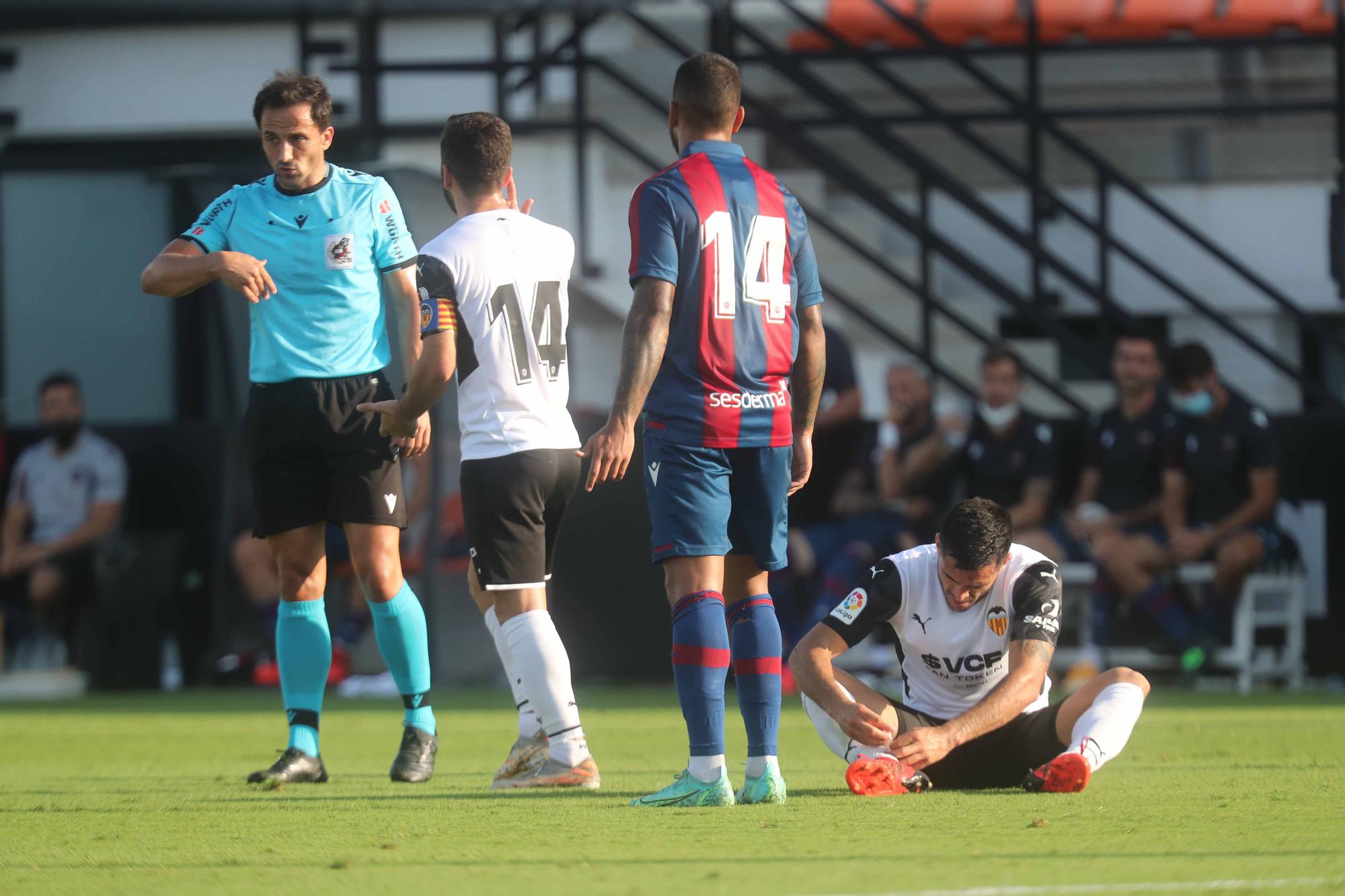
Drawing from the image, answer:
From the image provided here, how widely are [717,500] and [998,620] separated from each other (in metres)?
0.92

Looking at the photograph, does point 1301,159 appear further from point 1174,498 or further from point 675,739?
point 675,739

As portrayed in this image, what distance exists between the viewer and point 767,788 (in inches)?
177

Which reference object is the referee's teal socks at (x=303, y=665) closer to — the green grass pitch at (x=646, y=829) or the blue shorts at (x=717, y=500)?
the green grass pitch at (x=646, y=829)

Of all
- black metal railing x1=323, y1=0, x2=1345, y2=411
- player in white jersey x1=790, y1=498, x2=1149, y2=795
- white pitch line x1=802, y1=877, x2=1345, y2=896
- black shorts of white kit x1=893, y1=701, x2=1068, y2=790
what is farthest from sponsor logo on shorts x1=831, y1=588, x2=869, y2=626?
black metal railing x1=323, y1=0, x2=1345, y2=411

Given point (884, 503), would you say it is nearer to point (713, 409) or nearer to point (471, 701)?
point (471, 701)

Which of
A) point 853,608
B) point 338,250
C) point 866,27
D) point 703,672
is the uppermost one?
point 866,27

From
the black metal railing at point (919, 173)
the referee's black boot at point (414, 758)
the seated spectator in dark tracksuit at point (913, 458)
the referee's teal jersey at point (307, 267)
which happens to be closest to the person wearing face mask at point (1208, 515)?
the black metal railing at point (919, 173)

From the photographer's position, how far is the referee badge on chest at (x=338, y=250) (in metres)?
5.24

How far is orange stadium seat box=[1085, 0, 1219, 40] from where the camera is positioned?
13.2 m

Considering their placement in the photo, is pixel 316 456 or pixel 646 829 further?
pixel 316 456

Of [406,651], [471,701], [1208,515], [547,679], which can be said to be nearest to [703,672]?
[547,679]

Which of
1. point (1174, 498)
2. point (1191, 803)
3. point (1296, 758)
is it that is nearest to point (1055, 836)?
point (1191, 803)

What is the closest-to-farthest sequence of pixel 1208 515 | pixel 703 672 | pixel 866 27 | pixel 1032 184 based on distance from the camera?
pixel 703 672 < pixel 1208 515 < pixel 1032 184 < pixel 866 27

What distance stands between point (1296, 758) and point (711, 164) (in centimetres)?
281
